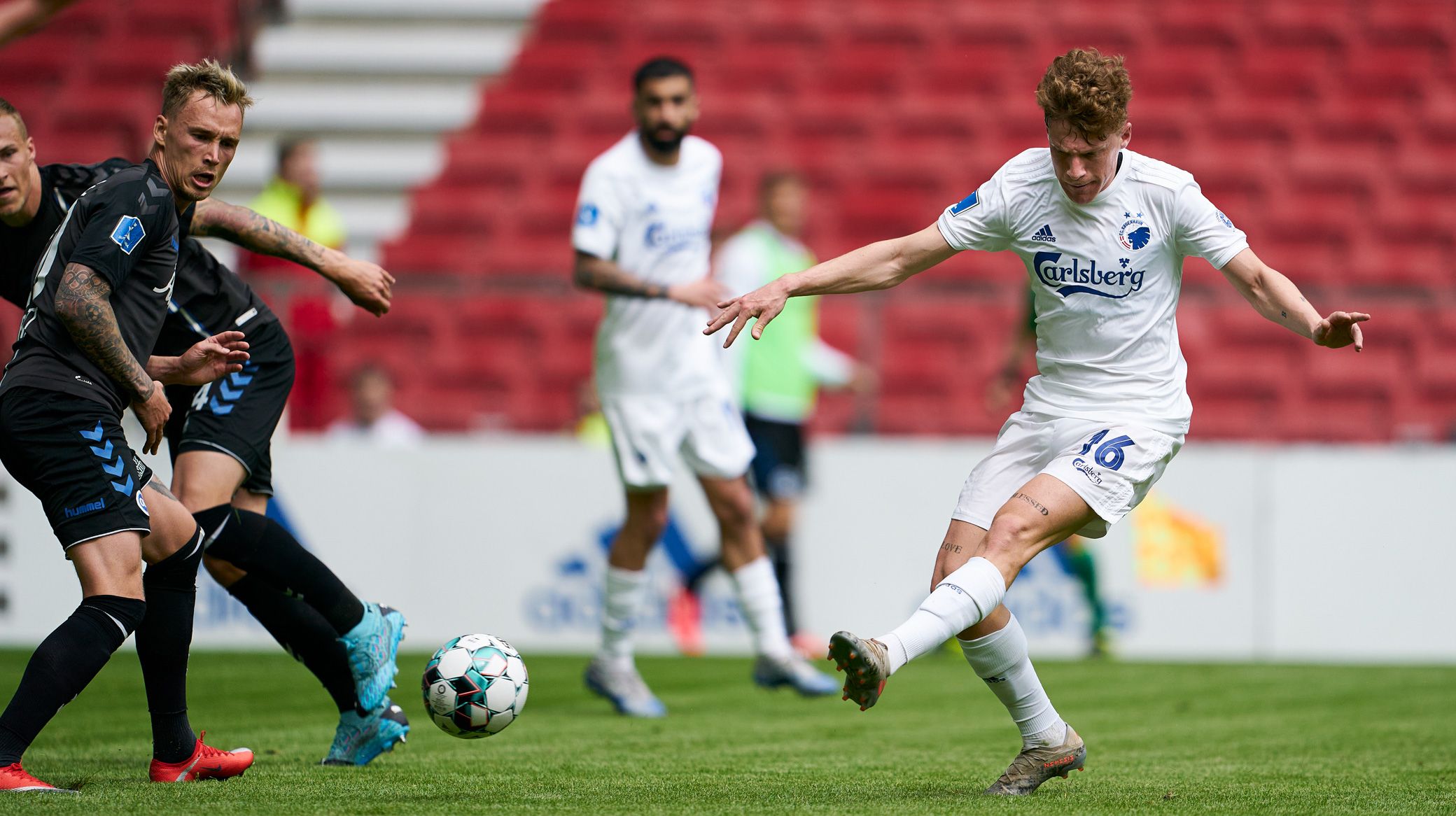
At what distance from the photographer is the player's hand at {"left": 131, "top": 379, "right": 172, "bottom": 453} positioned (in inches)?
165

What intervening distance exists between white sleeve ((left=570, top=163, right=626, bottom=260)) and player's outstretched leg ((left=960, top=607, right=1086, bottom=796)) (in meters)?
2.78

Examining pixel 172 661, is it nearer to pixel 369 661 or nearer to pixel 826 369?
pixel 369 661

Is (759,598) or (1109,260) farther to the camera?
(759,598)

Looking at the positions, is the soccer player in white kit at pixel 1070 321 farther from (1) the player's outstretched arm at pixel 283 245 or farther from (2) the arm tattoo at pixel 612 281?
(2) the arm tattoo at pixel 612 281

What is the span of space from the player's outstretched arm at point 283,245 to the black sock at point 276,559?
2.29ft

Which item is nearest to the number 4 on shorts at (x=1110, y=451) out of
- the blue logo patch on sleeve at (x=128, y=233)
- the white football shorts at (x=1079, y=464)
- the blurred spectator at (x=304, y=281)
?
the white football shorts at (x=1079, y=464)

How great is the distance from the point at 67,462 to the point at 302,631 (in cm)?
94

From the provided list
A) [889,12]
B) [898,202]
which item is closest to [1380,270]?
[898,202]

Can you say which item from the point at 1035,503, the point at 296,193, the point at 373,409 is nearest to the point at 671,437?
the point at 1035,503

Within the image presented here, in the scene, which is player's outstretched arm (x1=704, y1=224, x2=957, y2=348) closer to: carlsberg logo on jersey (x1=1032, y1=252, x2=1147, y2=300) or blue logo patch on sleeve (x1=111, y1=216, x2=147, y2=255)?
carlsberg logo on jersey (x1=1032, y1=252, x2=1147, y2=300)

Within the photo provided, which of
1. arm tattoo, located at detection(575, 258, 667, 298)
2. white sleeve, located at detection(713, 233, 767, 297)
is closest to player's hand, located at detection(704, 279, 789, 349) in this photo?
arm tattoo, located at detection(575, 258, 667, 298)

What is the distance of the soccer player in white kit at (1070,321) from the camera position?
169 inches

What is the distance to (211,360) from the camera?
437cm

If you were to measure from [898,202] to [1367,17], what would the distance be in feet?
14.5
